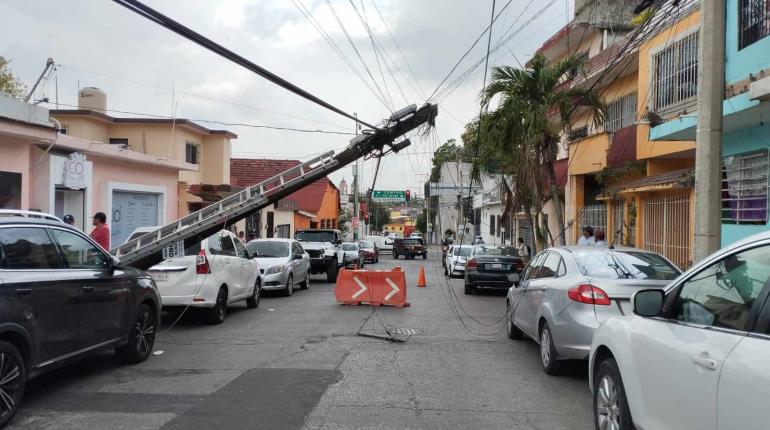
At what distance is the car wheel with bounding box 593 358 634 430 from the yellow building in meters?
18.6

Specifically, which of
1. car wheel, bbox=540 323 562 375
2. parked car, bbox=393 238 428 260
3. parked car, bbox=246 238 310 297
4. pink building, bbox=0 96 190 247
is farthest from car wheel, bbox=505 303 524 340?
parked car, bbox=393 238 428 260

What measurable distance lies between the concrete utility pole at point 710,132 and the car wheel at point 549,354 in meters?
1.96

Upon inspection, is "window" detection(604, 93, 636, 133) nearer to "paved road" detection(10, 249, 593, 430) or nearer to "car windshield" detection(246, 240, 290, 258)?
"car windshield" detection(246, 240, 290, 258)

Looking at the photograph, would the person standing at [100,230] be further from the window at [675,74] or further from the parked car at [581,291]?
the window at [675,74]

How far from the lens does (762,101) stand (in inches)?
354

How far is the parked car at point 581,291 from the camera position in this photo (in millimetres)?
6977

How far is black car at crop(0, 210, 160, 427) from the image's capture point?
555 centimetres

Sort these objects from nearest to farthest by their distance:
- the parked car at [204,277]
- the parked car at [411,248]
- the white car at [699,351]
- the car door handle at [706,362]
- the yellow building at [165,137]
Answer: the white car at [699,351]
the car door handle at [706,362]
the parked car at [204,277]
the yellow building at [165,137]
the parked car at [411,248]

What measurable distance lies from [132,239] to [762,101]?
403 inches

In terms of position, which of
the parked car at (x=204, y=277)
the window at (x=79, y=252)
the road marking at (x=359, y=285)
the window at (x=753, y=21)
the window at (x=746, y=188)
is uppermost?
the window at (x=753, y=21)

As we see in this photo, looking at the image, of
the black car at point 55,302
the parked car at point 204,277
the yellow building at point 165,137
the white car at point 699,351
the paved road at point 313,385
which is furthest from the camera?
the yellow building at point 165,137

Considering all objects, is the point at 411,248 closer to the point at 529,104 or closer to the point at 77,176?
the point at 529,104

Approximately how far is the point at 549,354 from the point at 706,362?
4243 mm

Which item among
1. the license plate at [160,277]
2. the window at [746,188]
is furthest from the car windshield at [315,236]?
the window at [746,188]
